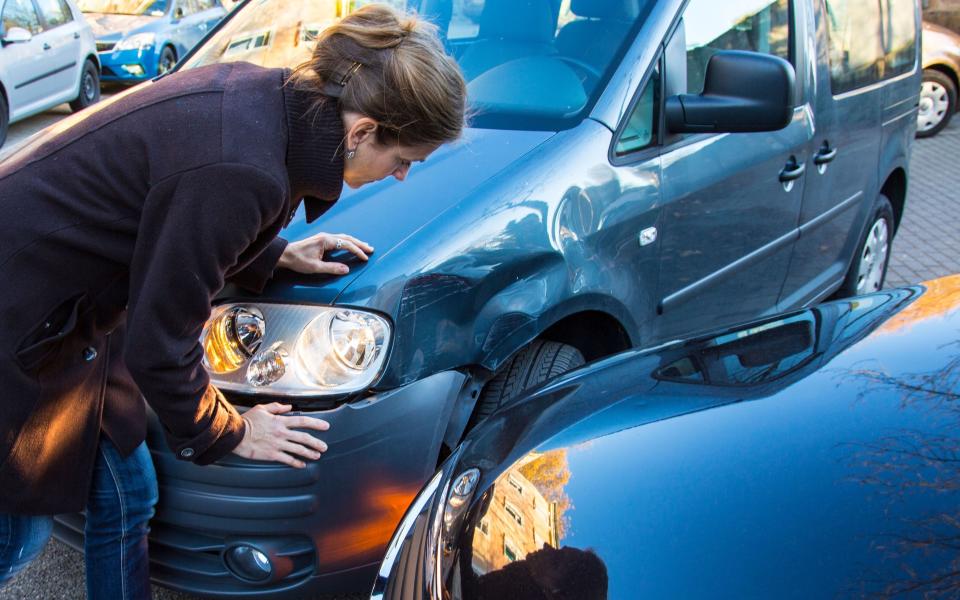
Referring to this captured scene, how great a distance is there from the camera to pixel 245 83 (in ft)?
5.13

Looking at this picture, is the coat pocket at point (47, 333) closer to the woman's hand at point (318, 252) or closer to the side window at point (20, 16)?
the woman's hand at point (318, 252)

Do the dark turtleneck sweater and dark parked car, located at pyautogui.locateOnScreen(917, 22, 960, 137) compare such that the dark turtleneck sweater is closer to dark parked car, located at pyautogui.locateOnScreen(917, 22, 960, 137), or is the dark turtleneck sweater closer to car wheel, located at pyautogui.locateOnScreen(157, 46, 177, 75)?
dark parked car, located at pyautogui.locateOnScreen(917, 22, 960, 137)

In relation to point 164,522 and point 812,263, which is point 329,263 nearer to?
point 164,522

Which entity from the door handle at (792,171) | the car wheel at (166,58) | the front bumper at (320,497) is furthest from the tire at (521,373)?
the car wheel at (166,58)

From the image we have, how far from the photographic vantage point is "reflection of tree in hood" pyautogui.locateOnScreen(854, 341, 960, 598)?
4.01ft

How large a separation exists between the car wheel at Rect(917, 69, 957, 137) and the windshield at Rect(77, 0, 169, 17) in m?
9.14

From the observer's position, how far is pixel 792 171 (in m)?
3.21

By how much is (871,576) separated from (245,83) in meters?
1.23

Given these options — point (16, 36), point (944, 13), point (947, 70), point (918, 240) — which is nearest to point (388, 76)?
point (918, 240)

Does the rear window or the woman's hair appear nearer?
the woman's hair

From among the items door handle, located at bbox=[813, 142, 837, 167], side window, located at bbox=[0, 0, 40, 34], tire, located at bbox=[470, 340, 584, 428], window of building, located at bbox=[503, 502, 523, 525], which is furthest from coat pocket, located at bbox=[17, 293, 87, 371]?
side window, located at bbox=[0, 0, 40, 34]

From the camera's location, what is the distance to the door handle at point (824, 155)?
3387mm

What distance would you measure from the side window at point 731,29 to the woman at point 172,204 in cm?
142

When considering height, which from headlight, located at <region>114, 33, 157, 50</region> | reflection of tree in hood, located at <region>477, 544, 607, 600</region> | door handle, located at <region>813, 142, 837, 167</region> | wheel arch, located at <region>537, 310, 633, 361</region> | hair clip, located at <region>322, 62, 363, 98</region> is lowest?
headlight, located at <region>114, 33, 157, 50</region>
